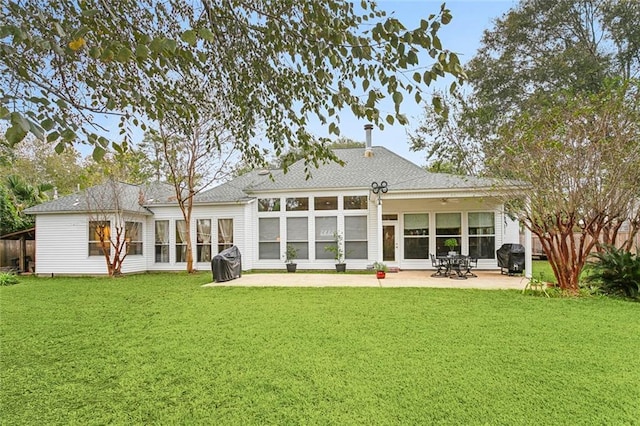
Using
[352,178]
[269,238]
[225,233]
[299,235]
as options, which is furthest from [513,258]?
[225,233]

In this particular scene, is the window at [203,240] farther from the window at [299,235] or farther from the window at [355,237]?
the window at [355,237]

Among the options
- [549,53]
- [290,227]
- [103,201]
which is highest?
[549,53]

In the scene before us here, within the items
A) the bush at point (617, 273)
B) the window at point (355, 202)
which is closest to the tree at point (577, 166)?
the bush at point (617, 273)

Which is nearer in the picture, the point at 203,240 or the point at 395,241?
the point at 395,241

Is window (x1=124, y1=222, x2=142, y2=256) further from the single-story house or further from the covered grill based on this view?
the covered grill

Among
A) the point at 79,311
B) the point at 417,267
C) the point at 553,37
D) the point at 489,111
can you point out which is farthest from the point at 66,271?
the point at 553,37

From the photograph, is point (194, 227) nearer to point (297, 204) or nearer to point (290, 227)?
point (290, 227)

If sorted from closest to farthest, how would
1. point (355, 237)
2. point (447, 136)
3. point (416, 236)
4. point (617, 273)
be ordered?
point (617, 273) < point (416, 236) < point (355, 237) < point (447, 136)

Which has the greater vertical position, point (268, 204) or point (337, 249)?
point (268, 204)

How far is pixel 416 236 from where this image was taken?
13.7 meters

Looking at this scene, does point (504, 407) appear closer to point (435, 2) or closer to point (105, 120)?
point (435, 2)

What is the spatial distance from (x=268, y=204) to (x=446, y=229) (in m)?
7.08

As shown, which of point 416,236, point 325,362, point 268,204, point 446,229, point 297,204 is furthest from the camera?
point 268,204

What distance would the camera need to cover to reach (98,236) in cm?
1339
